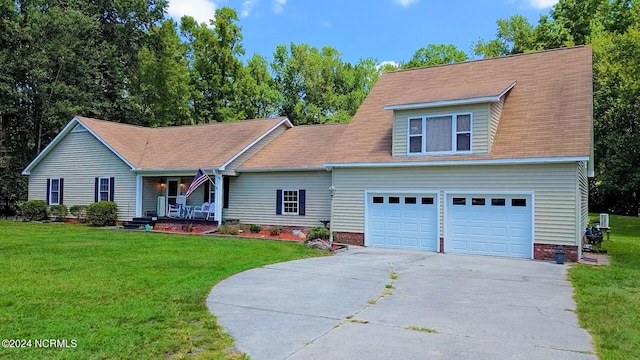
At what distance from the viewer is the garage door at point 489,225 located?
13.5m

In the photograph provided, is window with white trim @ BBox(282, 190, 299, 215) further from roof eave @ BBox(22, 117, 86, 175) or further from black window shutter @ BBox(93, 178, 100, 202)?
roof eave @ BBox(22, 117, 86, 175)

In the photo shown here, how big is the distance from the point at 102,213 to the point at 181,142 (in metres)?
5.23

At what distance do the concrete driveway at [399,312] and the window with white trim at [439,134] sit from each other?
4593 mm

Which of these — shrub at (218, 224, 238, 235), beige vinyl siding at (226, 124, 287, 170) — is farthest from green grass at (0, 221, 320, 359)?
beige vinyl siding at (226, 124, 287, 170)

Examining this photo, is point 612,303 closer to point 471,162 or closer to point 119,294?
point 471,162

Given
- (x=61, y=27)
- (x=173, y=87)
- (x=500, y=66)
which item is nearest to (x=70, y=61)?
(x=61, y=27)

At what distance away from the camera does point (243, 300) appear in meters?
7.40

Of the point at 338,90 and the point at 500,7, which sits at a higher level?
the point at 500,7

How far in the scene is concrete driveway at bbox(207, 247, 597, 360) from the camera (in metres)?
5.21

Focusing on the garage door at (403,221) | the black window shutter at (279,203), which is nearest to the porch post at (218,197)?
the black window shutter at (279,203)

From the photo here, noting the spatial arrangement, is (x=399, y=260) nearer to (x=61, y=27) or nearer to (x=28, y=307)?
(x=28, y=307)

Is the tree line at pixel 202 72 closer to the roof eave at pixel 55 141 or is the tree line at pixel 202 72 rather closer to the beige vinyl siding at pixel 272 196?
the roof eave at pixel 55 141

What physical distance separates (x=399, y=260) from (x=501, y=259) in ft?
10.1

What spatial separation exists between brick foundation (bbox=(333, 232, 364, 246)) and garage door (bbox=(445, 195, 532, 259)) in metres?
2.94
